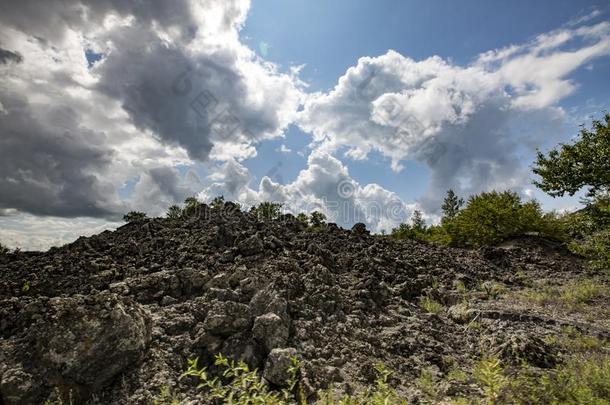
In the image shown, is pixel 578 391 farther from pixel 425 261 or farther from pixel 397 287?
pixel 425 261

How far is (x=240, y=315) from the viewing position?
8516mm

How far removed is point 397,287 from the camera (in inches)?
516

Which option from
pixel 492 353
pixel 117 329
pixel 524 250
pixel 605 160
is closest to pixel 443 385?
pixel 492 353

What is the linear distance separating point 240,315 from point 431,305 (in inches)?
267

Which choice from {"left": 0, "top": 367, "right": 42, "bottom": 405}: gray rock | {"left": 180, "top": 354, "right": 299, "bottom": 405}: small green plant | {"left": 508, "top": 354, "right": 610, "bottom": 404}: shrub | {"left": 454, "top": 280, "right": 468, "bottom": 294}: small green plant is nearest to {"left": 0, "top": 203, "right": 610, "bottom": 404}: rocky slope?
{"left": 0, "top": 367, "right": 42, "bottom": 405}: gray rock

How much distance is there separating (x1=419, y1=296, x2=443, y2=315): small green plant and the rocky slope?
0.06 metres

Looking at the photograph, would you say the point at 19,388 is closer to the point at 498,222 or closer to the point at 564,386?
the point at 564,386

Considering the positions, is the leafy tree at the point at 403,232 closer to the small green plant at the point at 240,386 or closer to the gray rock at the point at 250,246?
the gray rock at the point at 250,246

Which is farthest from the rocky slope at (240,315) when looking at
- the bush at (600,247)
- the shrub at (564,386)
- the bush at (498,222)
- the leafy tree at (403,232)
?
the leafy tree at (403,232)

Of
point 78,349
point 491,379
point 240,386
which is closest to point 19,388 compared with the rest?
point 78,349

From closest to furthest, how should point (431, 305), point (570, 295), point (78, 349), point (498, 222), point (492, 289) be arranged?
point (78, 349)
point (431, 305)
point (570, 295)
point (492, 289)
point (498, 222)

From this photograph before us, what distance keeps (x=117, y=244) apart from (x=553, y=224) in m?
26.8

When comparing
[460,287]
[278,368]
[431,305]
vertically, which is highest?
[460,287]

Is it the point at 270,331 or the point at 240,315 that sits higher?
the point at 240,315
